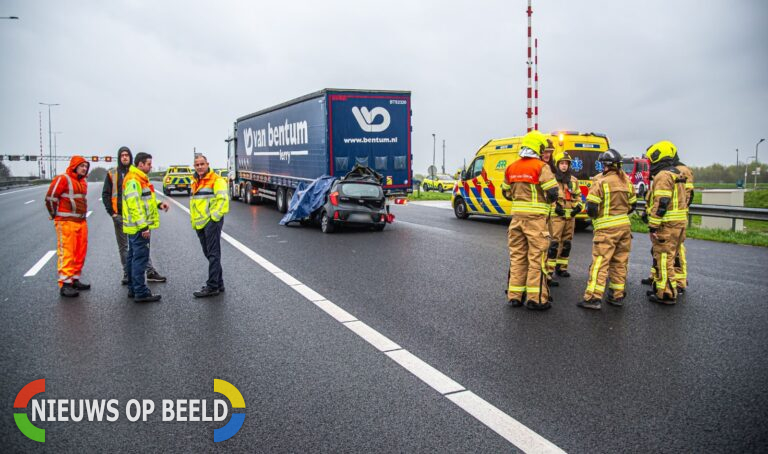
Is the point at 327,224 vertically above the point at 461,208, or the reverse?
the point at 461,208

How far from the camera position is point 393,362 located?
15.0 feet

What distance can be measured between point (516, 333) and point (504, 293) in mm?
1830

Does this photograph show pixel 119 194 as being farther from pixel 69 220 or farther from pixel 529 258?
pixel 529 258

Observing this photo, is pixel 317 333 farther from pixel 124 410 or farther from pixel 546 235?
pixel 546 235

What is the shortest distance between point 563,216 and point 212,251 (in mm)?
4686

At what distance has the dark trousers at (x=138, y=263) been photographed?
22.2 ft

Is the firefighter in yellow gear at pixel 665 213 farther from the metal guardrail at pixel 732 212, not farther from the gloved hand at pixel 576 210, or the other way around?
the metal guardrail at pixel 732 212

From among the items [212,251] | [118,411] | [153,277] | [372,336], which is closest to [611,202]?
[372,336]

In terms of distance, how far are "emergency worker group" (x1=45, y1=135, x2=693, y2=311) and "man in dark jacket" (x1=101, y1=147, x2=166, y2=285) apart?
0.06 feet

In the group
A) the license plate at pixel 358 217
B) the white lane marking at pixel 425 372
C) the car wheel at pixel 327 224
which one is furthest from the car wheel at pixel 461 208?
the white lane marking at pixel 425 372

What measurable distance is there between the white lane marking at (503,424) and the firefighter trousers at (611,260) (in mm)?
3120

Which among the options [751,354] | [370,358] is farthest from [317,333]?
[751,354]

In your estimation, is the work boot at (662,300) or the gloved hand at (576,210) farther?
the gloved hand at (576,210)

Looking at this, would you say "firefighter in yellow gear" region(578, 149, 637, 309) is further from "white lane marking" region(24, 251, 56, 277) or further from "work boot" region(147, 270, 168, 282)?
"white lane marking" region(24, 251, 56, 277)
